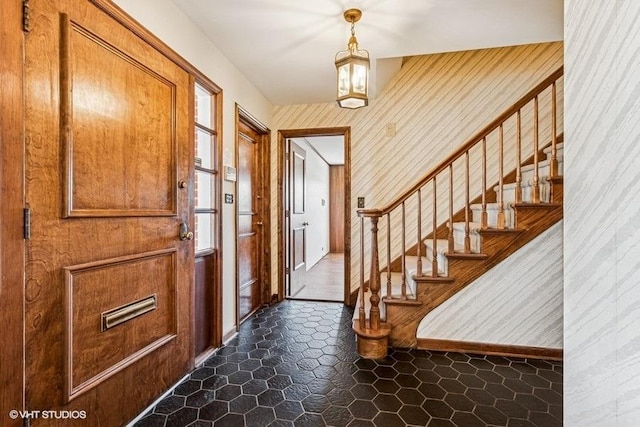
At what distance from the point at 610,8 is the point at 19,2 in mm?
1878

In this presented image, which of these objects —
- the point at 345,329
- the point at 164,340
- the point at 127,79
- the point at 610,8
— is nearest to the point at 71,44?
the point at 127,79

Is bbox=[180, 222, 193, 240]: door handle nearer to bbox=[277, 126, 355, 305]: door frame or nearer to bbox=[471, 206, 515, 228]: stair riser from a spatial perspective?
bbox=[277, 126, 355, 305]: door frame

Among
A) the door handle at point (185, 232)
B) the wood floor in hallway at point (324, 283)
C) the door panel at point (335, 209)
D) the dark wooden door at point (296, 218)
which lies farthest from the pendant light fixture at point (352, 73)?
the door panel at point (335, 209)

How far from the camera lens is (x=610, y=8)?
2.93 ft

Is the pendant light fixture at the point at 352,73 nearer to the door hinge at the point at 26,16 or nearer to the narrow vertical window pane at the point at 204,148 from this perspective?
the narrow vertical window pane at the point at 204,148

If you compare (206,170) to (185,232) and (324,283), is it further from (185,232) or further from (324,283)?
(324,283)

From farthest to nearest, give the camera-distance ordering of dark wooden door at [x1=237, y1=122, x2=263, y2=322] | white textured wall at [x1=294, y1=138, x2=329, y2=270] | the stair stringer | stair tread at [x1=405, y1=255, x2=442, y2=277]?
1. white textured wall at [x1=294, y1=138, x2=329, y2=270]
2. dark wooden door at [x1=237, y1=122, x2=263, y2=322]
3. stair tread at [x1=405, y1=255, x2=442, y2=277]
4. the stair stringer

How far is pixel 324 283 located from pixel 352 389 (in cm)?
278

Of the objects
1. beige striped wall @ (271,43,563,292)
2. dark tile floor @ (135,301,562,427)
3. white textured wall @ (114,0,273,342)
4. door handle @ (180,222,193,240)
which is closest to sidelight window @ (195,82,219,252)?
white textured wall @ (114,0,273,342)

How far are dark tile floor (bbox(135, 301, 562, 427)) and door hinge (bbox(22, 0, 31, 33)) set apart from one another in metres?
1.81

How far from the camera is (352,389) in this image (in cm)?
197

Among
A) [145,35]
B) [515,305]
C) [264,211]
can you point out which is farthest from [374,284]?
[145,35]

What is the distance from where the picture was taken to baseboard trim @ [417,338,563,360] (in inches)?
93.6

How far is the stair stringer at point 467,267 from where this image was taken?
2314 mm
